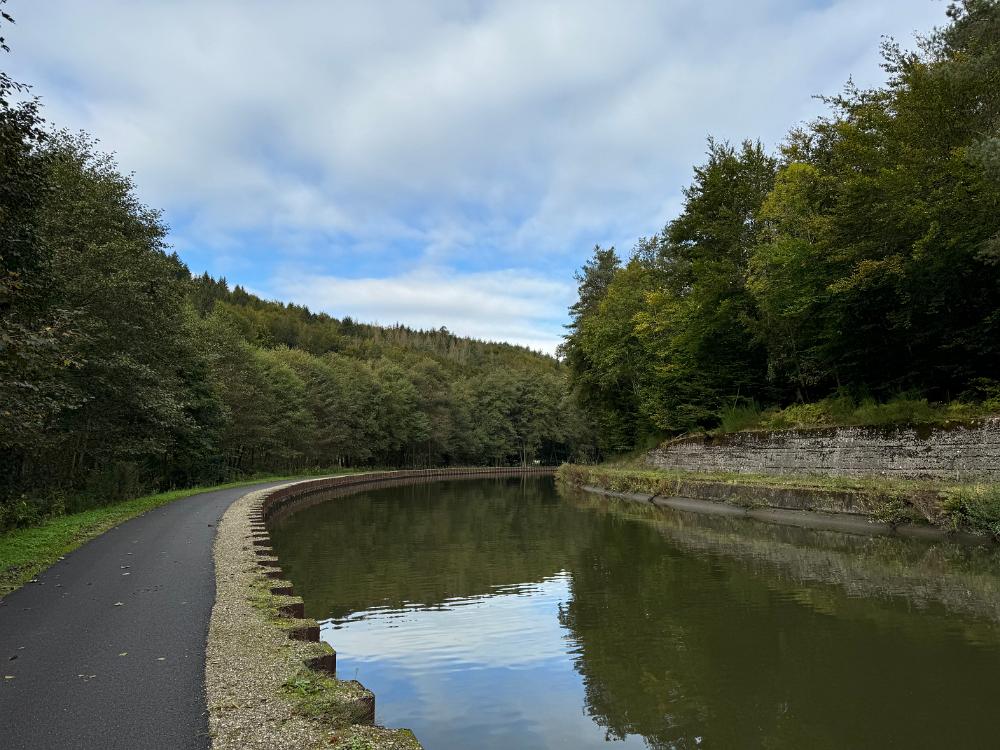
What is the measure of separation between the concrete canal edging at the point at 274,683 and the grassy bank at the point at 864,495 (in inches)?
556

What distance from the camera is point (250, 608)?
25.9ft

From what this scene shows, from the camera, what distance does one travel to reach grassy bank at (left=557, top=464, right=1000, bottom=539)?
13.7 m

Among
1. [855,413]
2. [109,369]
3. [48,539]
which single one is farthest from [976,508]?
[109,369]

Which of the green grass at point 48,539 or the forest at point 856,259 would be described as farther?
the forest at point 856,259

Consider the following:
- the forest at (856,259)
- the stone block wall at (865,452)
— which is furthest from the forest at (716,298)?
the stone block wall at (865,452)

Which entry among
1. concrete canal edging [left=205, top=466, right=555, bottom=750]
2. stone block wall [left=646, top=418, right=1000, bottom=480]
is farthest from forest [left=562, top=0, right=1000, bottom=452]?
concrete canal edging [left=205, top=466, right=555, bottom=750]

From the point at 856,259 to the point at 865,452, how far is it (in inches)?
250

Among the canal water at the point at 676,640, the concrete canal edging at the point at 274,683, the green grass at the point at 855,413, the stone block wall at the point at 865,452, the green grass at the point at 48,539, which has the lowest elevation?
the canal water at the point at 676,640

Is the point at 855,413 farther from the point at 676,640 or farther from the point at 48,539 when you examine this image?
the point at 48,539

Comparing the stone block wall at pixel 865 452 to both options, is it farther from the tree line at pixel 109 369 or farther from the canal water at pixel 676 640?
the tree line at pixel 109 369

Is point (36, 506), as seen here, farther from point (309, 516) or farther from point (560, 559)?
point (560, 559)

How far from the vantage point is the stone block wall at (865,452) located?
1648cm

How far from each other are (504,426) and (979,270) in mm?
80054

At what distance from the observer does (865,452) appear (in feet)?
66.4
